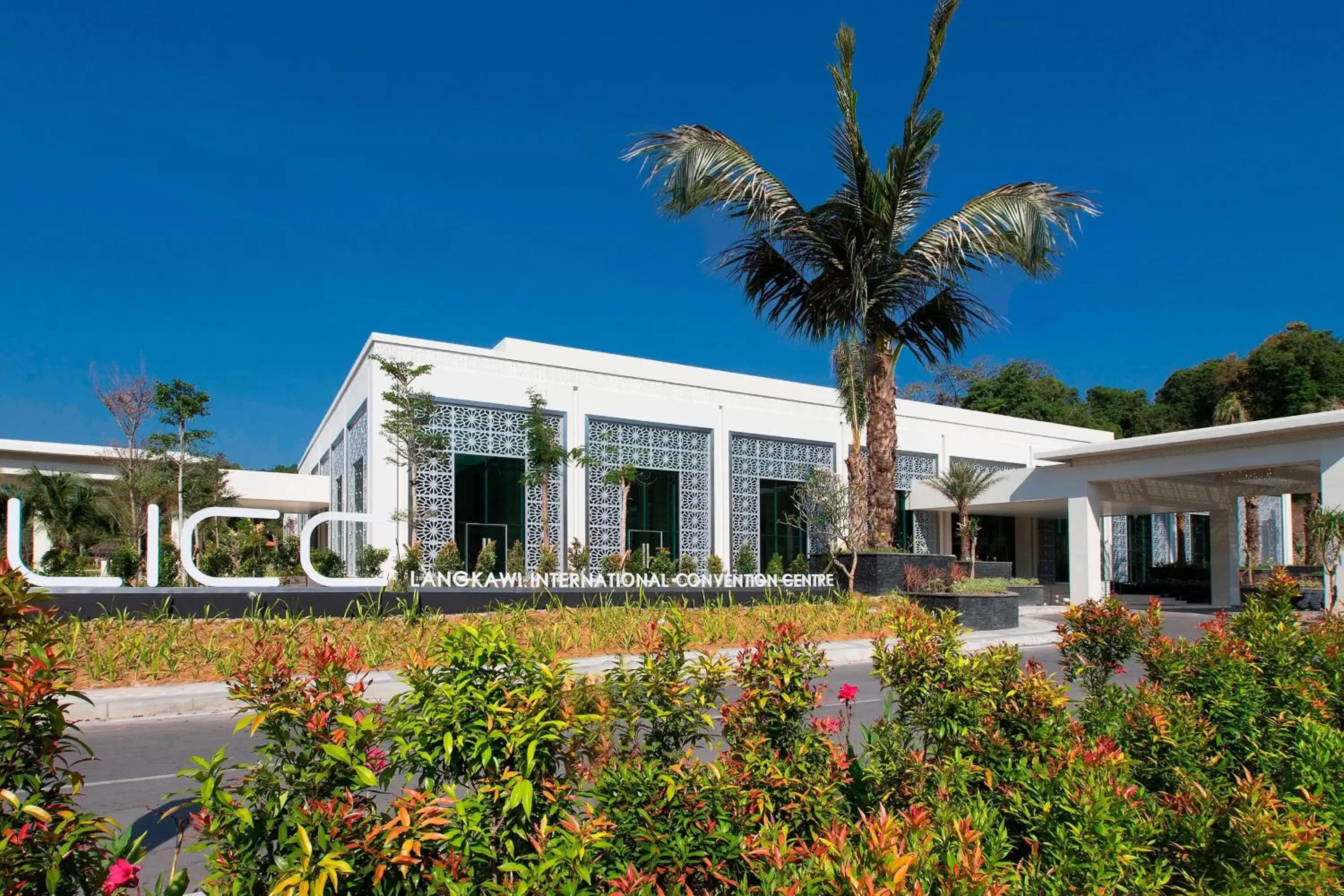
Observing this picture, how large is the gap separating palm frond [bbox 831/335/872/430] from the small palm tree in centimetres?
379

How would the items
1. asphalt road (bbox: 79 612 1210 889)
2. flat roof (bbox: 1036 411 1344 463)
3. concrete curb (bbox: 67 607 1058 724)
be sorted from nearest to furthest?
asphalt road (bbox: 79 612 1210 889), concrete curb (bbox: 67 607 1058 724), flat roof (bbox: 1036 411 1344 463)

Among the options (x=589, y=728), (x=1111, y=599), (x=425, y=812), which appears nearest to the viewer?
(x=425, y=812)

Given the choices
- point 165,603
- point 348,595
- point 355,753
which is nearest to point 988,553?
point 348,595

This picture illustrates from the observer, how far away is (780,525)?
91.4ft

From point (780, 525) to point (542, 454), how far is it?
9290 millimetres

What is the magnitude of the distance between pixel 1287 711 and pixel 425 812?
412cm

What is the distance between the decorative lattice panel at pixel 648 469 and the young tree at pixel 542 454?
1407 mm

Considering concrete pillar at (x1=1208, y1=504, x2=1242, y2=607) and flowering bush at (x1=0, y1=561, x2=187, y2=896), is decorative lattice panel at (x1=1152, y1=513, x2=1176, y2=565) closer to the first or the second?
concrete pillar at (x1=1208, y1=504, x2=1242, y2=607)

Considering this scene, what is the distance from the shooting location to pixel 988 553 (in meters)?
35.5

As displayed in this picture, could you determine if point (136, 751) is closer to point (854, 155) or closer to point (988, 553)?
point (854, 155)

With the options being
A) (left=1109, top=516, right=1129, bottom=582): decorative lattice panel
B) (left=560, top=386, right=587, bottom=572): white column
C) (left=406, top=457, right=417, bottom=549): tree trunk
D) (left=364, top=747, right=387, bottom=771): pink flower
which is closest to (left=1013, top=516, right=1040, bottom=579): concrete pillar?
(left=1109, top=516, right=1129, bottom=582): decorative lattice panel

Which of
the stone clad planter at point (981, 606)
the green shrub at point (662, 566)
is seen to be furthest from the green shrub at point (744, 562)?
the stone clad planter at point (981, 606)

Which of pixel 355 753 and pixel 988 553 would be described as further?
pixel 988 553

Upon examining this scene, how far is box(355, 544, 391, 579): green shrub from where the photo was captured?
64.4ft
